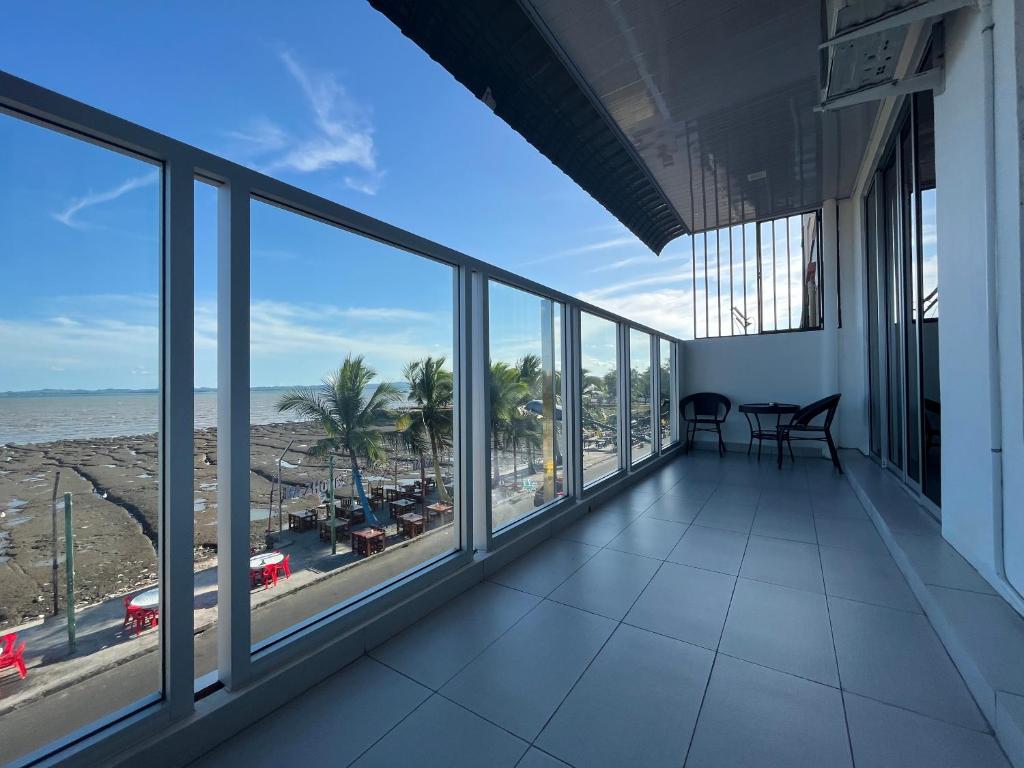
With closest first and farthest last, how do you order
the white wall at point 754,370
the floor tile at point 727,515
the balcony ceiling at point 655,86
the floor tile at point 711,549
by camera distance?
the floor tile at point 711,549, the balcony ceiling at point 655,86, the floor tile at point 727,515, the white wall at point 754,370

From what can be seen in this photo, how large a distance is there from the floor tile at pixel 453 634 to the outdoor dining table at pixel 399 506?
0.54 meters

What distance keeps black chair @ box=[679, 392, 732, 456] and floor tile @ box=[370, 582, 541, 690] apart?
5.37m

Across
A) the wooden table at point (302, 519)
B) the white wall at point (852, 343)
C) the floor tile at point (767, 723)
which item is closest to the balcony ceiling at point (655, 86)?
the white wall at point (852, 343)

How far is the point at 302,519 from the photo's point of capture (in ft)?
5.60

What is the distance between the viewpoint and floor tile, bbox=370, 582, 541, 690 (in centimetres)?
160

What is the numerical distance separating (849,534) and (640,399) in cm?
269

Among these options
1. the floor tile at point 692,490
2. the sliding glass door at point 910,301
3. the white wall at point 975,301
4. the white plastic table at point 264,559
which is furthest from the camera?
the floor tile at point 692,490

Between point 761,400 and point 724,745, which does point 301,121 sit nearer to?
point 724,745

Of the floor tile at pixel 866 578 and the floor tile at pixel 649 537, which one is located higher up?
the floor tile at pixel 866 578

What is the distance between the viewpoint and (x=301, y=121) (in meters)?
4.82

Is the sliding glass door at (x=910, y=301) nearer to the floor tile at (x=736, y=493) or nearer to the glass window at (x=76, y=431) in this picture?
the floor tile at (x=736, y=493)

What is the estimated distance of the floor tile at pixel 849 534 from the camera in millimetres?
2638

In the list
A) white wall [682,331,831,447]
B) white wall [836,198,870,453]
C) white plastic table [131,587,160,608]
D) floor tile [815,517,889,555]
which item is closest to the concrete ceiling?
white wall [836,198,870,453]

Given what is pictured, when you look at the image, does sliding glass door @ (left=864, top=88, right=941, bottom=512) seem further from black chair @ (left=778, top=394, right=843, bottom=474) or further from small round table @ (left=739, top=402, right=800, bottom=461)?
small round table @ (left=739, top=402, right=800, bottom=461)
